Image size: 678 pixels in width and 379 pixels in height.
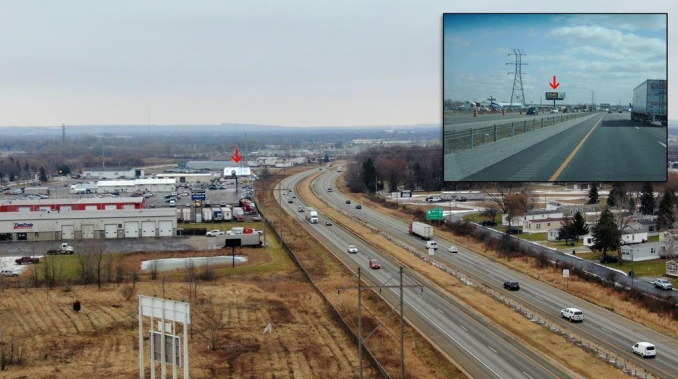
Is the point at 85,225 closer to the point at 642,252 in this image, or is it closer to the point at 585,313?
the point at 642,252

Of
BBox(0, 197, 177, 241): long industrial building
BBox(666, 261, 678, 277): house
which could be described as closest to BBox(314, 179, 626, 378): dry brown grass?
BBox(666, 261, 678, 277): house

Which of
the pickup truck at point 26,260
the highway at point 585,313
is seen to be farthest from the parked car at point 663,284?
the pickup truck at point 26,260

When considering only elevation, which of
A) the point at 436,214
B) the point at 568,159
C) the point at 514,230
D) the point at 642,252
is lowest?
the point at 514,230

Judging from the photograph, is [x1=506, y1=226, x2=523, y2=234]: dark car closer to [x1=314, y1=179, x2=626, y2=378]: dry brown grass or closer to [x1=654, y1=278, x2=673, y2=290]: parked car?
[x1=314, y1=179, x2=626, y2=378]: dry brown grass

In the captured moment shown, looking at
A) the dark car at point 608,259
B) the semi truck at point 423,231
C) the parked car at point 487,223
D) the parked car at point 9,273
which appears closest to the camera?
the parked car at point 9,273

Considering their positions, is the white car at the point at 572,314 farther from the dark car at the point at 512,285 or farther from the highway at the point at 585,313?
the dark car at the point at 512,285

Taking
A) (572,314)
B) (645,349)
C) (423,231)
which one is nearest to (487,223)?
(423,231)

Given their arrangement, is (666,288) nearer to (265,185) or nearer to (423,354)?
(423,354)
